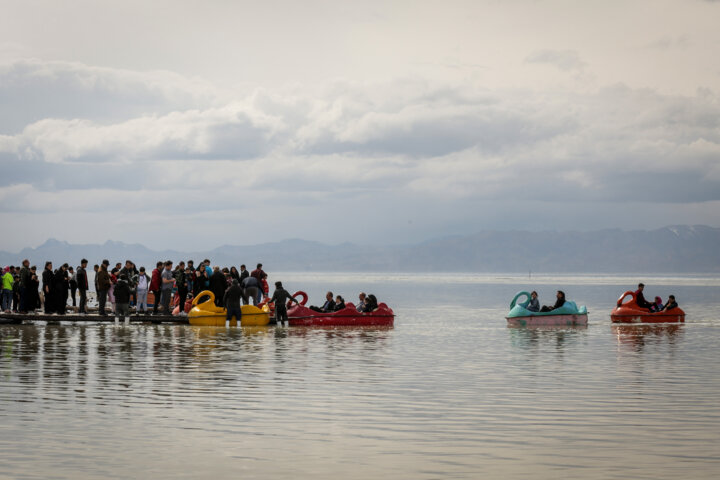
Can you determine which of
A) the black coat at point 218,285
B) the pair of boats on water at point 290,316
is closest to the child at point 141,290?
the pair of boats on water at point 290,316

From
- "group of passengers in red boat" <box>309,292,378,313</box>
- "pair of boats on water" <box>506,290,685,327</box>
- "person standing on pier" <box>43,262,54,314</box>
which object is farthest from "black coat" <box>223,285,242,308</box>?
"pair of boats on water" <box>506,290,685,327</box>

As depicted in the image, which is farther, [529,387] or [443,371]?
[443,371]

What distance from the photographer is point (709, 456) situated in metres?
10.7

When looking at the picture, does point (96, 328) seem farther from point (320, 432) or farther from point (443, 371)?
point (320, 432)

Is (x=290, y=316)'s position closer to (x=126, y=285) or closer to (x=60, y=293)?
(x=126, y=285)

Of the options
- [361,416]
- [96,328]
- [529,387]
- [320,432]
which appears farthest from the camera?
[96,328]

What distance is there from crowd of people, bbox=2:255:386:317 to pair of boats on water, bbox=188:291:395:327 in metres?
0.42

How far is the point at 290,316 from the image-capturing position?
35.6 metres

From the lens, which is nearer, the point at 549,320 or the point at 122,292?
the point at 122,292

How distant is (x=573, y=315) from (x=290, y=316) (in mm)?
11187

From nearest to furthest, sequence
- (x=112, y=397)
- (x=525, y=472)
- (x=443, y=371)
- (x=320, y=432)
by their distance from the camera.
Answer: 1. (x=525, y=472)
2. (x=320, y=432)
3. (x=112, y=397)
4. (x=443, y=371)

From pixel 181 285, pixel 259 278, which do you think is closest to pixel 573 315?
pixel 259 278

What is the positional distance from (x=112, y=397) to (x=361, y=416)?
14.3 feet

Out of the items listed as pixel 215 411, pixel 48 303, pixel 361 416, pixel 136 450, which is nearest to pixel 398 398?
pixel 361 416
